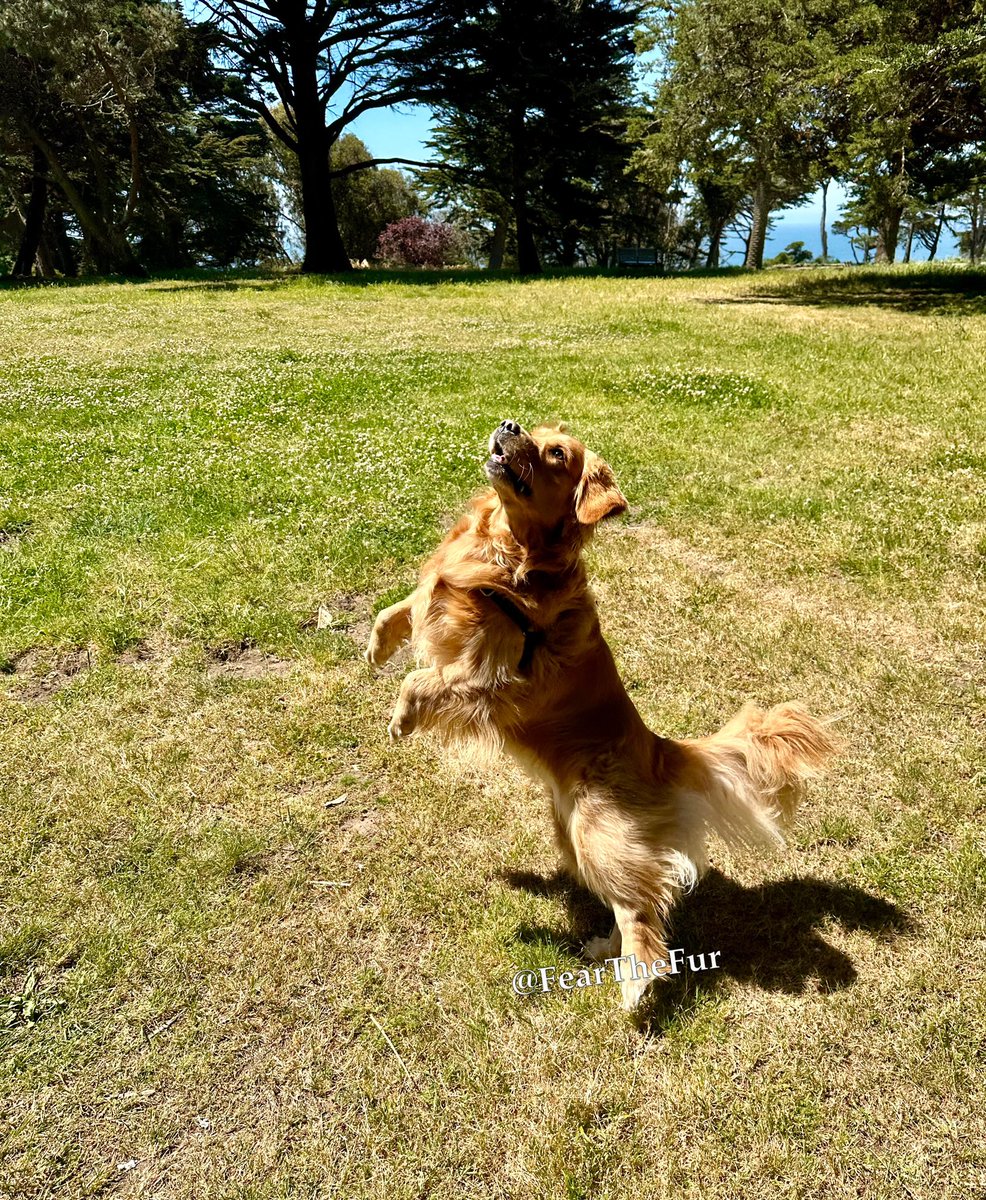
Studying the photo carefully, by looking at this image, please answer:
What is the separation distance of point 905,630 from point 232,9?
31.0 m

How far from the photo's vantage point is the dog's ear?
296 cm

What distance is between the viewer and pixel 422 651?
10.9ft

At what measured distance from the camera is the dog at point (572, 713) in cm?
300

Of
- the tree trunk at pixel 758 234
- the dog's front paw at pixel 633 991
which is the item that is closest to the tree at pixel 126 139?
the tree trunk at pixel 758 234

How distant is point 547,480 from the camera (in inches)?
122

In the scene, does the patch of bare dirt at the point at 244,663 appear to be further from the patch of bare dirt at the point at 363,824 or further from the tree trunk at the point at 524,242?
the tree trunk at the point at 524,242

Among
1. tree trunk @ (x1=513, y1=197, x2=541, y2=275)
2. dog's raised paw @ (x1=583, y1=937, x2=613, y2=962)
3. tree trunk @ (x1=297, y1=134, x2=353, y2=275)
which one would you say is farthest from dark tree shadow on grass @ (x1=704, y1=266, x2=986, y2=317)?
dog's raised paw @ (x1=583, y1=937, x2=613, y2=962)

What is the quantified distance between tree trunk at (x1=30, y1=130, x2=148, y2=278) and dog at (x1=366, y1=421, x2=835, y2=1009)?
98.1ft

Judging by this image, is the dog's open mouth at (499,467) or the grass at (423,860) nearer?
the grass at (423,860)

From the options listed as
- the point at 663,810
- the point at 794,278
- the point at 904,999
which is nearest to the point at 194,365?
the point at 663,810

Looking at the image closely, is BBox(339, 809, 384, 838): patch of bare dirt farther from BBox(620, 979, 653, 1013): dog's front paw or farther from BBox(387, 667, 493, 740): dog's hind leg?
BBox(620, 979, 653, 1013): dog's front paw

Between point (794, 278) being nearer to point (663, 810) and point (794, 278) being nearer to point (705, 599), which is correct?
point (705, 599)

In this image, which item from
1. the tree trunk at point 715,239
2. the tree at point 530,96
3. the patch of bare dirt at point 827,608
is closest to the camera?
the patch of bare dirt at point 827,608

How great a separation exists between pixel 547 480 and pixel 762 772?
5.27 ft
